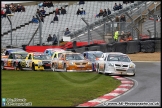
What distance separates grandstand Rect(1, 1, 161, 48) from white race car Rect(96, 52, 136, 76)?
1025 cm

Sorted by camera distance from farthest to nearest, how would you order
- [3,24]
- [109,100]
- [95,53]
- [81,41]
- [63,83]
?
[3,24]
[81,41]
[95,53]
[63,83]
[109,100]

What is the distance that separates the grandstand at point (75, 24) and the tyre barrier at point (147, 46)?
995mm

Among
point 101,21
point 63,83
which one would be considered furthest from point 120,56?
point 101,21

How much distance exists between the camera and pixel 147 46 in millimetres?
31609

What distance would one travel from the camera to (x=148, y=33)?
32.5m

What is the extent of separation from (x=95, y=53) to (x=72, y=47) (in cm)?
864

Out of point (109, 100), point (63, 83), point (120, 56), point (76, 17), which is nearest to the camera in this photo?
point (109, 100)

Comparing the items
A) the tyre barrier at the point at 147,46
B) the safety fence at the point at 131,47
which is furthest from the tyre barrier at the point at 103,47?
the tyre barrier at the point at 147,46

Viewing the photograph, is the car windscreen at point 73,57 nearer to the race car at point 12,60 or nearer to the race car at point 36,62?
the race car at point 36,62

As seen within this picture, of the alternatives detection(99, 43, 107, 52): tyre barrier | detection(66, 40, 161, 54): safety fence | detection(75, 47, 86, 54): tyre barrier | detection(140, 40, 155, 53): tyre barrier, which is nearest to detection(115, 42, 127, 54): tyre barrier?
detection(66, 40, 161, 54): safety fence

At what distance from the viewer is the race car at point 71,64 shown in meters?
22.8

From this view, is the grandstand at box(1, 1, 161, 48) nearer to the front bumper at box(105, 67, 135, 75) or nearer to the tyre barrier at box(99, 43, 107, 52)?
the tyre barrier at box(99, 43, 107, 52)

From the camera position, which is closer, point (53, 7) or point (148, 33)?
point (148, 33)

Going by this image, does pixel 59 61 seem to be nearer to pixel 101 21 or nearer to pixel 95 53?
pixel 95 53
